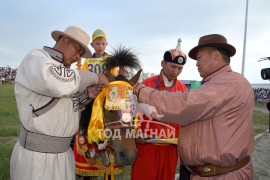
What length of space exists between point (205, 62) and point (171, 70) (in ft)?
3.93

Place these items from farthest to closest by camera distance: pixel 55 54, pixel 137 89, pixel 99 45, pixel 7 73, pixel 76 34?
pixel 7 73, pixel 99 45, pixel 137 89, pixel 76 34, pixel 55 54

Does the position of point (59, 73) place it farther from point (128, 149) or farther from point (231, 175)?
point (231, 175)

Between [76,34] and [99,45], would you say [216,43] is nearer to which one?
[76,34]

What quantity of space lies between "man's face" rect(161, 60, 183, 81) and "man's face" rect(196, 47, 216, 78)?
109 centimetres

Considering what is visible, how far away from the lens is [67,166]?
8.62ft

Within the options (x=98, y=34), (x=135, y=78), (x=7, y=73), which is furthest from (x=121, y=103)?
(x=7, y=73)

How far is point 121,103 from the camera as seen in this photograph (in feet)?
8.79

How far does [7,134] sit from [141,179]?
612 centimetres

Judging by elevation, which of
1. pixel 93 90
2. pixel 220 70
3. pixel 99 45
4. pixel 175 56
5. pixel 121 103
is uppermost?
pixel 99 45

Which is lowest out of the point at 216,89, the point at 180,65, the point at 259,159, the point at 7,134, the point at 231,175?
the point at 259,159

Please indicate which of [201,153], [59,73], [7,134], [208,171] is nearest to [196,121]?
[201,153]

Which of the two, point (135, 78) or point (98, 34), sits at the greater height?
point (98, 34)

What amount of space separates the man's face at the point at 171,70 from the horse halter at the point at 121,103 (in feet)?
4.65

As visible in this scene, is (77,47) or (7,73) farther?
(7,73)
